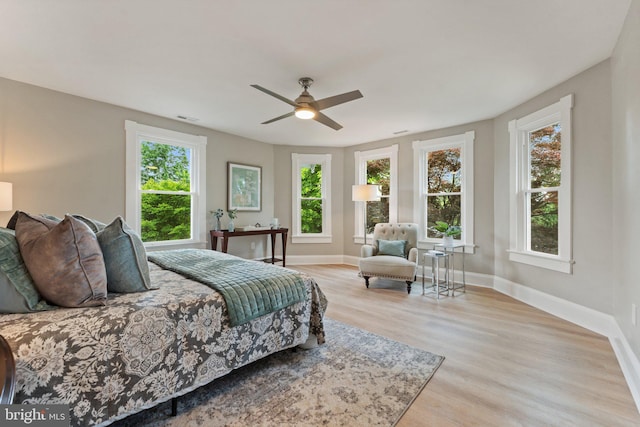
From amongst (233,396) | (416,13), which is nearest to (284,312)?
(233,396)

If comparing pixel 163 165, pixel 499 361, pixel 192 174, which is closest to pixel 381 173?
pixel 192 174

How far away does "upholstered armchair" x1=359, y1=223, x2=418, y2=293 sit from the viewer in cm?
402

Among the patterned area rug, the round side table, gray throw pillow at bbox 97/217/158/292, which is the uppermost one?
gray throw pillow at bbox 97/217/158/292

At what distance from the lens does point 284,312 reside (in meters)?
2.10

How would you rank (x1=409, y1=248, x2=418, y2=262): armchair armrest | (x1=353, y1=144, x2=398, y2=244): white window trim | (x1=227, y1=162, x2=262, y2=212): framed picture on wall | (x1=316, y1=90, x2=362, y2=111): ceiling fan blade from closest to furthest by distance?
(x1=316, y1=90, x2=362, y2=111): ceiling fan blade < (x1=409, y1=248, x2=418, y2=262): armchair armrest < (x1=227, y1=162, x2=262, y2=212): framed picture on wall < (x1=353, y1=144, x2=398, y2=244): white window trim

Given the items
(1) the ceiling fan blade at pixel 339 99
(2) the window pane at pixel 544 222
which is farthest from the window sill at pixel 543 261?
(1) the ceiling fan blade at pixel 339 99

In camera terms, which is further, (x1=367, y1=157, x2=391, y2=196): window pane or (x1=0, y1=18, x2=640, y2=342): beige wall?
(x1=367, y1=157, x2=391, y2=196): window pane

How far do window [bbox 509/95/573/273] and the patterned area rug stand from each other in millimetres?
2117

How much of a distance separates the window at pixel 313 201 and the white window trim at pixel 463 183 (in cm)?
180

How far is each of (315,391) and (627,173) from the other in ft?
8.98

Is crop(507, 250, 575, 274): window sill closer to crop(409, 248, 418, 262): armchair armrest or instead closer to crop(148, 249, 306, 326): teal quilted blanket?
crop(409, 248, 418, 262): armchair armrest

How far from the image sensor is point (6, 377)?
737 millimetres

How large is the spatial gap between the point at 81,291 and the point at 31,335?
276 millimetres

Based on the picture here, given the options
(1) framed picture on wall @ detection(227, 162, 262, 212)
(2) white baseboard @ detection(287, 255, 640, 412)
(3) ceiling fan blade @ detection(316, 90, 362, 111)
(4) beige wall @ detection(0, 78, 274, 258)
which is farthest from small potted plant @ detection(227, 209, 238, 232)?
(2) white baseboard @ detection(287, 255, 640, 412)
